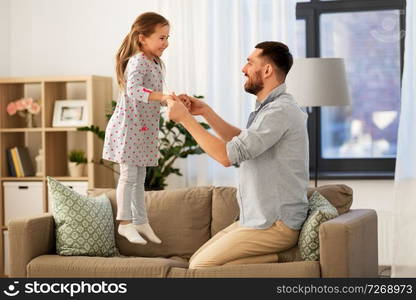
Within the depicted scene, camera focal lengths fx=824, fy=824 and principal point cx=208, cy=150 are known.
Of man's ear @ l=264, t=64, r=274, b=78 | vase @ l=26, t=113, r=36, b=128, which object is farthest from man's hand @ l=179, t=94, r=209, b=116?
vase @ l=26, t=113, r=36, b=128

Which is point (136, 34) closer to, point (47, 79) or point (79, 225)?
point (79, 225)

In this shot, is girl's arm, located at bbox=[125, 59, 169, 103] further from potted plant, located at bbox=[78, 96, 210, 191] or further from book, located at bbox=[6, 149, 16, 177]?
book, located at bbox=[6, 149, 16, 177]

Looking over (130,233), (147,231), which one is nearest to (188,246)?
(147,231)

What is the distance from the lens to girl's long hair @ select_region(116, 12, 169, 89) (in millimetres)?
3994

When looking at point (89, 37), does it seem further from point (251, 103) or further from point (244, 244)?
point (244, 244)

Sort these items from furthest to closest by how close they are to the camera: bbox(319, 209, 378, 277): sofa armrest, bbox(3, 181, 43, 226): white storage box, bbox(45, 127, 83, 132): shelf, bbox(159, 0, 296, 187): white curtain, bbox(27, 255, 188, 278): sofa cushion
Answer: bbox(3, 181, 43, 226): white storage box < bbox(45, 127, 83, 132): shelf < bbox(159, 0, 296, 187): white curtain < bbox(27, 255, 188, 278): sofa cushion < bbox(319, 209, 378, 277): sofa armrest

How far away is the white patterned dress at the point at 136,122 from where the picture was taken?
158 inches

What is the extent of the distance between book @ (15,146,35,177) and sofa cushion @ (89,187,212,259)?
6.03ft

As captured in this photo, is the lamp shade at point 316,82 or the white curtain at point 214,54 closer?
the lamp shade at point 316,82

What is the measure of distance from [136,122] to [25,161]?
2.31 m

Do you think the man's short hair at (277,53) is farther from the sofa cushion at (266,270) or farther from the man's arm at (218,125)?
the sofa cushion at (266,270)

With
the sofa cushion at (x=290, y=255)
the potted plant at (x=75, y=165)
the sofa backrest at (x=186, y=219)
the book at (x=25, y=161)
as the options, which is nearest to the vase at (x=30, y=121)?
the book at (x=25, y=161)

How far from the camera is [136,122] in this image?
4.10 meters

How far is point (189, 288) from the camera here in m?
3.40
